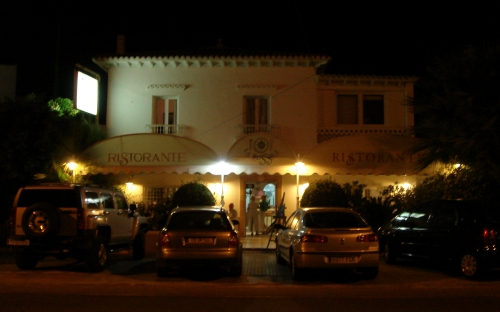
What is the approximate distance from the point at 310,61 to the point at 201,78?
4.30 meters

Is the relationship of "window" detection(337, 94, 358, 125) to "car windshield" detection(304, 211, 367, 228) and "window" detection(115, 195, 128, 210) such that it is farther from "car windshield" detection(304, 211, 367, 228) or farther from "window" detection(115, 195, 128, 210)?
"car windshield" detection(304, 211, 367, 228)

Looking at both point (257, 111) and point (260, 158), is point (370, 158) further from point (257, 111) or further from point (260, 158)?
point (257, 111)

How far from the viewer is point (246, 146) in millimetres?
18859

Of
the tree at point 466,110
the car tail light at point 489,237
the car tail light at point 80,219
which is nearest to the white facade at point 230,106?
the tree at point 466,110

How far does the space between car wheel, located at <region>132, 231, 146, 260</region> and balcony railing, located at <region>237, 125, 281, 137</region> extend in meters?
6.78

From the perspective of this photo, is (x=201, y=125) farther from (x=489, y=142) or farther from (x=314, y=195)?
(x=489, y=142)

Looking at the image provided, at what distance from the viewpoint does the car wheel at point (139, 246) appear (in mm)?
14891

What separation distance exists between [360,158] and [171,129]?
748 centimetres

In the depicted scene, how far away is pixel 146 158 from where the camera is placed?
18406 mm

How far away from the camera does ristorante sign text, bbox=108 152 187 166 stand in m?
18.3

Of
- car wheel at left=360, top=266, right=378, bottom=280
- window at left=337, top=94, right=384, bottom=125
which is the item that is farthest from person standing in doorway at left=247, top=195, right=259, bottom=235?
car wheel at left=360, top=266, right=378, bottom=280

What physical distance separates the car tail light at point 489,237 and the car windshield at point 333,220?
2.50 m

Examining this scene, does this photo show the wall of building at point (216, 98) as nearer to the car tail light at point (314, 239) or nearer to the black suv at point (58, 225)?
the black suv at point (58, 225)

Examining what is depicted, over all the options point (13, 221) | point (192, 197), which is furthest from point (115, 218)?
point (192, 197)
